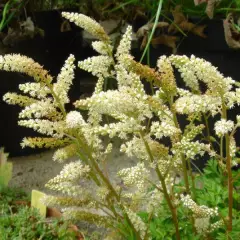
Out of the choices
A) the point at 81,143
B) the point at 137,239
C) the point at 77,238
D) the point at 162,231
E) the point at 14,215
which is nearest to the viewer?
the point at 81,143

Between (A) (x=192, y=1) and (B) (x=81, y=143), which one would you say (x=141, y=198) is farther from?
(A) (x=192, y=1)

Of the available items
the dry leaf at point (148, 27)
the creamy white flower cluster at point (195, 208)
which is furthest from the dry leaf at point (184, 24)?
the creamy white flower cluster at point (195, 208)

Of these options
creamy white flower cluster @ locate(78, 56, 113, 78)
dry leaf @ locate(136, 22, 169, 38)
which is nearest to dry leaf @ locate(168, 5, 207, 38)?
dry leaf @ locate(136, 22, 169, 38)

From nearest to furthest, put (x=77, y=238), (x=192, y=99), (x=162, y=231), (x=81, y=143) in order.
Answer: (x=192, y=99), (x=81, y=143), (x=162, y=231), (x=77, y=238)

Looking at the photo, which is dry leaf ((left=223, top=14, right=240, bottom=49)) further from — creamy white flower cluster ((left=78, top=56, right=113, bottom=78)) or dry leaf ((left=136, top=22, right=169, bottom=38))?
creamy white flower cluster ((left=78, top=56, right=113, bottom=78))

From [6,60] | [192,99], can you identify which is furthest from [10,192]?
[192,99]

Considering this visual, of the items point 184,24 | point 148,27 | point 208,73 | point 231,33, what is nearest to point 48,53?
point 148,27

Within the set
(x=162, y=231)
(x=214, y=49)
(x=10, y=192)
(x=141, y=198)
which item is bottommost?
(x=10, y=192)

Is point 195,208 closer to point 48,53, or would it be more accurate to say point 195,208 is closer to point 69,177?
point 69,177

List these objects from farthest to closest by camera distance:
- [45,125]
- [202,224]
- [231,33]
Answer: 1. [231,33]
2. [202,224]
3. [45,125]
